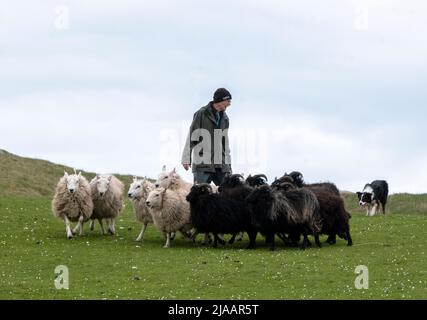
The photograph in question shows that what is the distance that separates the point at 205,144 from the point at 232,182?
131 cm

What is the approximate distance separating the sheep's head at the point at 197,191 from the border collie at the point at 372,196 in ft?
45.6

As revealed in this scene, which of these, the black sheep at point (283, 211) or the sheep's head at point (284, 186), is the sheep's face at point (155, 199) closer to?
the black sheep at point (283, 211)

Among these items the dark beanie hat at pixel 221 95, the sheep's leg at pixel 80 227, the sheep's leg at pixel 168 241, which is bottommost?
the sheep's leg at pixel 168 241

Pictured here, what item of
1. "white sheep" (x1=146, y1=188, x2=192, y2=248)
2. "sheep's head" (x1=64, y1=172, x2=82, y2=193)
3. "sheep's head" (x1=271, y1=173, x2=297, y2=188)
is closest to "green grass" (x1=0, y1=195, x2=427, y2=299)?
"white sheep" (x1=146, y1=188, x2=192, y2=248)

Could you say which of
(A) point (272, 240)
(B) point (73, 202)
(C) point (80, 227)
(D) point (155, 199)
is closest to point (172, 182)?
(D) point (155, 199)

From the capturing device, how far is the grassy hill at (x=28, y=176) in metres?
47.4

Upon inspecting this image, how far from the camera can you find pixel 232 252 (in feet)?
71.3

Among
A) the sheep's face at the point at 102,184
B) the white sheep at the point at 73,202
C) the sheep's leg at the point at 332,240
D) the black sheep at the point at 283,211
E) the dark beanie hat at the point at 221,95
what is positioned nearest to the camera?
the black sheep at the point at 283,211

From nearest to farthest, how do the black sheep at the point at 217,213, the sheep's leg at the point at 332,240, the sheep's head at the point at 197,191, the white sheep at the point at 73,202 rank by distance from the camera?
the black sheep at the point at 217,213 < the sheep's head at the point at 197,191 < the sheep's leg at the point at 332,240 < the white sheep at the point at 73,202

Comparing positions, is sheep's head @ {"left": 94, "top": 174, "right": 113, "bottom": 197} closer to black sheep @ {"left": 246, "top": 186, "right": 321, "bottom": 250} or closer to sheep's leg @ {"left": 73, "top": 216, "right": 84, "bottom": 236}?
sheep's leg @ {"left": 73, "top": 216, "right": 84, "bottom": 236}

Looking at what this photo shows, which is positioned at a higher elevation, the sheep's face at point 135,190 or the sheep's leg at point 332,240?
the sheep's face at point 135,190

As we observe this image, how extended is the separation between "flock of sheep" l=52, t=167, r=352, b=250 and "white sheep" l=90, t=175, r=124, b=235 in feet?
0.09

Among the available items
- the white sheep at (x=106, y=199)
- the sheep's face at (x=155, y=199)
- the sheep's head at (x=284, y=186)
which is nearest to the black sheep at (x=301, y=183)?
the sheep's head at (x=284, y=186)

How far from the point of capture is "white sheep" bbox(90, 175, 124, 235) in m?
25.3
